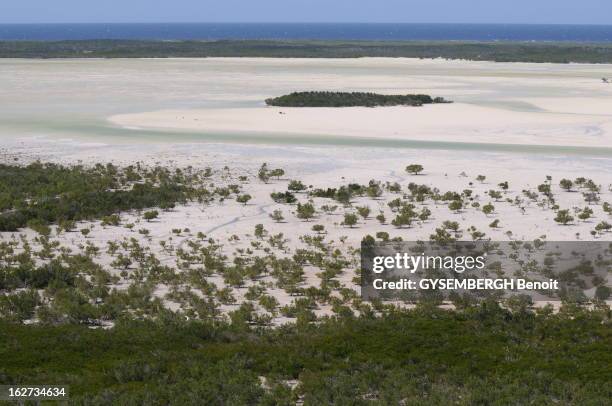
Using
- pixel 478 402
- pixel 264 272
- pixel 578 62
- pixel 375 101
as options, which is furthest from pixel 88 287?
pixel 578 62

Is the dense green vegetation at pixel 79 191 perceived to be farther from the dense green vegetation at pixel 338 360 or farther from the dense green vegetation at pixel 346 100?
the dense green vegetation at pixel 346 100

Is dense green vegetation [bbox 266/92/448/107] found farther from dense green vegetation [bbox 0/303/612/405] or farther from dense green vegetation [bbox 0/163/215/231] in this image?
dense green vegetation [bbox 0/303/612/405]

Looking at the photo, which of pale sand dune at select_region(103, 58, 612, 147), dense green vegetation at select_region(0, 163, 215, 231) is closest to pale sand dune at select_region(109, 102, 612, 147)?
pale sand dune at select_region(103, 58, 612, 147)

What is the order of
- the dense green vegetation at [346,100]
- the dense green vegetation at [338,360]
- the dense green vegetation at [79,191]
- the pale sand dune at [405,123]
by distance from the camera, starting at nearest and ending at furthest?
the dense green vegetation at [338,360]
the dense green vegetation at [79,191]
the pale sand dune at [405,123]
the dense green vegetation at [346,100]

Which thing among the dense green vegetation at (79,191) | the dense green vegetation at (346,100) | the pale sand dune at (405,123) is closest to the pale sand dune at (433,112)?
the pale sand dune at (405,123)

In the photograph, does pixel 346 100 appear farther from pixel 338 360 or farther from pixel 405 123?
pixel 338 360

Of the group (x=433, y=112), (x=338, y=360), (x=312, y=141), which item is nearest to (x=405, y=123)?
(x=433, y=112)
